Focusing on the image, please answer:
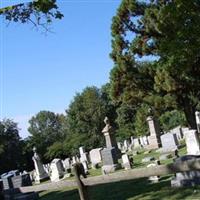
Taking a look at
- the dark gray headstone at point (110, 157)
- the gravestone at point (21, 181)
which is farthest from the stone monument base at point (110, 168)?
the gravestone at point (21, 181)

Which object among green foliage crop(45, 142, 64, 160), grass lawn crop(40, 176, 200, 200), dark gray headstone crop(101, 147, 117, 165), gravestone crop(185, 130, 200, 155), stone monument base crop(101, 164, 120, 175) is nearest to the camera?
grass lawn crop(40, 176, 200, 200)

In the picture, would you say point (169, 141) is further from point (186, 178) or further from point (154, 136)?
point (186, 178)

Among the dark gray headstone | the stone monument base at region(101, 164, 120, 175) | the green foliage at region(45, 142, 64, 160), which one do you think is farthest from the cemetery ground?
the green foliage at region(45, 142, 64, 160)

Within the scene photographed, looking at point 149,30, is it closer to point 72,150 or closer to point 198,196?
point 198,196

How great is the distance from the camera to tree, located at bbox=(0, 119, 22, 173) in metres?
62.9

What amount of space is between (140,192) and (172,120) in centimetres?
3971

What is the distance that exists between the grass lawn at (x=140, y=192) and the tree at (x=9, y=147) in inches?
1843

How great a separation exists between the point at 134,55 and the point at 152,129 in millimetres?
5783

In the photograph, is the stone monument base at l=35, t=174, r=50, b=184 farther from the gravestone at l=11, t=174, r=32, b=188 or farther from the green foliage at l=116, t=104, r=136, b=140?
the green foliage at l=116, t=104, r=136, b=140

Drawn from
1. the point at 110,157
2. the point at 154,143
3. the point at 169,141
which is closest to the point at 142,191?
the point at 110,157

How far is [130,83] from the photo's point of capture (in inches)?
1242

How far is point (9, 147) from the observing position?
222 ft

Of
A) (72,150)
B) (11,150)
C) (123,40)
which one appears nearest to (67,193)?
(123,40)

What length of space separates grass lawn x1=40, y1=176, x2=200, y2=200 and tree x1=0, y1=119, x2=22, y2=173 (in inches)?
1843
